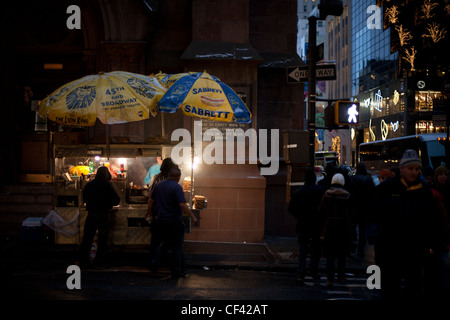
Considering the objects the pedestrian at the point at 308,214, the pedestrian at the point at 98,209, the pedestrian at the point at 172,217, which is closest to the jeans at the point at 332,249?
the pedestrian at the point at 308,214

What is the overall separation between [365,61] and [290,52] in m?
65.1

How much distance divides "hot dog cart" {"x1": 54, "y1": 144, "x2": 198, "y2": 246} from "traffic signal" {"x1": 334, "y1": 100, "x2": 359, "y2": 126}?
3582mm

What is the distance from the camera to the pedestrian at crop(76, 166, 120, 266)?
10102 millimetres

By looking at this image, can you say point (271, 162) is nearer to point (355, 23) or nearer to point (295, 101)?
point (295, 101)

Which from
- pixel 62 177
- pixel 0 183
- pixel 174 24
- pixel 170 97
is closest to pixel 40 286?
pixel 62 177

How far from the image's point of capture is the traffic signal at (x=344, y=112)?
10.9m

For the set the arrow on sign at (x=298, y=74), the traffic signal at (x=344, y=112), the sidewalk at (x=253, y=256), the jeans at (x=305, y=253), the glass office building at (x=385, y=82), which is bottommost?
the sidewalk at (x=253, y=256)

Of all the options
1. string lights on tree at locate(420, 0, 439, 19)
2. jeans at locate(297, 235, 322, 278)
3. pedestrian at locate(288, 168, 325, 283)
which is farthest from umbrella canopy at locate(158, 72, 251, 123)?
string lights on tree at locate(420, 0, 439, 19)

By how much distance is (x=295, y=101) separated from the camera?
1508 centimetres

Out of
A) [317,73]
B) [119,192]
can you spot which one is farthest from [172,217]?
[317,73]

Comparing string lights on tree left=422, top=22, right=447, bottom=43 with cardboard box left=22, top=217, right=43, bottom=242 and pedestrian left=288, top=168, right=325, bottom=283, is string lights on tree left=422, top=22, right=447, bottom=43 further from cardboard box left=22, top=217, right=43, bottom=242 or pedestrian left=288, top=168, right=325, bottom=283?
cardboard box left=22, top=217, right=43, bottom=242

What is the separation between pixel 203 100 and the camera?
10.3 meters

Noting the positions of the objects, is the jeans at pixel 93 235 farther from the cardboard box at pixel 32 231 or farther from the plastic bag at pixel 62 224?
the cardboard box at pixel 32 231

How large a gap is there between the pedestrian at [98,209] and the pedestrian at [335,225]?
387cm
